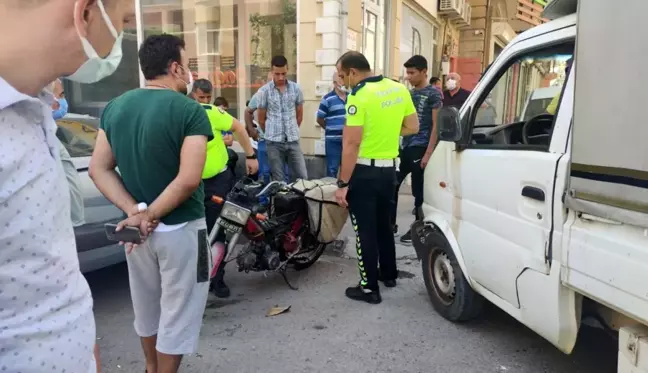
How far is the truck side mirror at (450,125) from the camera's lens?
3.21 meters

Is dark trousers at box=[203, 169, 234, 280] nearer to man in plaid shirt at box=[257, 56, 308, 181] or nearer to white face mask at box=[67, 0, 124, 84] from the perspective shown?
man in plaid shirt at box=[257, 56, 308, 181]

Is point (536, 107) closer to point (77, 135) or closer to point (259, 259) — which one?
point (259, 259)

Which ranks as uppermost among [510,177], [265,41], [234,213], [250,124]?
[265,41]

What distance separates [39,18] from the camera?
994 mm

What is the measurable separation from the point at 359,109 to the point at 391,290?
63.6 inches

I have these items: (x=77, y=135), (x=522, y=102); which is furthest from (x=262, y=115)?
(x=522, y=102)

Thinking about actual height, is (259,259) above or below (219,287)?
above

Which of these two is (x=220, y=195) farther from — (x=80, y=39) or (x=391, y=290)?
(x=80, y=39)

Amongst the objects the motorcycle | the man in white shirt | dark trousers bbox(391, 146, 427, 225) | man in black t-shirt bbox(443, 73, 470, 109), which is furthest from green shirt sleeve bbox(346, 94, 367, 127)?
man in black t-shirt bbox(443, 73, 470, 109)

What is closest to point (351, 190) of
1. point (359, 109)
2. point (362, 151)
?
point (362, 151)

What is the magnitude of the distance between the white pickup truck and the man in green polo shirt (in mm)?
1570

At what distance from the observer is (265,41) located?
343 inches

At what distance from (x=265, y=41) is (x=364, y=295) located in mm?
5884

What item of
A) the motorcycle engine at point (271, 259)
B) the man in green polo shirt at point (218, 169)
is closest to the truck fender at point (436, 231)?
the motorcycle engine at point (271, 259)
